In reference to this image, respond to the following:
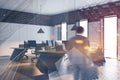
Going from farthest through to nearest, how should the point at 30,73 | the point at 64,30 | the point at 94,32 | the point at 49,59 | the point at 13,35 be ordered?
1. the point at 64,30
2. the point at 13,35
3. the point at 94,32
4. the point at 49,59
5. the point at 30,73

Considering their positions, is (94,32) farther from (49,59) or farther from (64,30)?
(49,59)

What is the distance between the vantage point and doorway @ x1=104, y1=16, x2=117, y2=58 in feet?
24.9

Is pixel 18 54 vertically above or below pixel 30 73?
above

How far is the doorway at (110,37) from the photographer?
760 centimetres

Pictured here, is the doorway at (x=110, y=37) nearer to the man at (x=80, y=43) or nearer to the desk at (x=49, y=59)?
the desk at (x=49, y=59)

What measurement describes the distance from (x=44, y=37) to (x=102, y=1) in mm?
4848

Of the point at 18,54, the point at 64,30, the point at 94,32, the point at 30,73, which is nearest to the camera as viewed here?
the point at 30,73

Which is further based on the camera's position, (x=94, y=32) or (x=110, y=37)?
(x=94, y=32)

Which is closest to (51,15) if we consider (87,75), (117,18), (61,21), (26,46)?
(61,21)

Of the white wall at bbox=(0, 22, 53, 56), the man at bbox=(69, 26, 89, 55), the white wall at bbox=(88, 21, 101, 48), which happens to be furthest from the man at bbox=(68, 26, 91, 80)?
the white wall at bbox=(0, 22, 53, 56)

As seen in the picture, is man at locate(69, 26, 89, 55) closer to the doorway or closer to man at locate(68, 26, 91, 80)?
man at locate(68, 26, 91, 80)

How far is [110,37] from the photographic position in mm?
8289

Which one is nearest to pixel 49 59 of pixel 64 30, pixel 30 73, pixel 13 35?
pixel 30 73

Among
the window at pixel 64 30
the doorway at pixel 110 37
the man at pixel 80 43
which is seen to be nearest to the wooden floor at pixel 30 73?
the doorway at pixel 110 37
